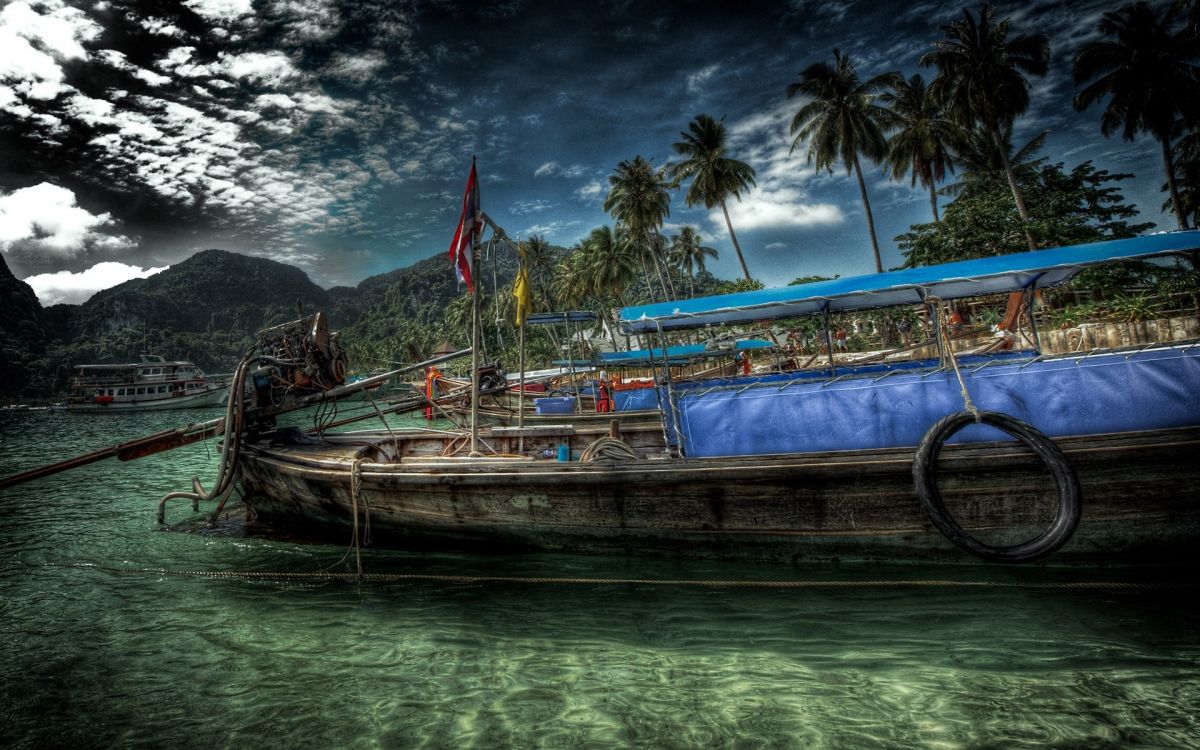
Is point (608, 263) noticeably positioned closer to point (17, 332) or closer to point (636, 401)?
point (636, 401)

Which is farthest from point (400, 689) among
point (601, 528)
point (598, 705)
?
point (601, 528)

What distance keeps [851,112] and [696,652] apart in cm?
3373

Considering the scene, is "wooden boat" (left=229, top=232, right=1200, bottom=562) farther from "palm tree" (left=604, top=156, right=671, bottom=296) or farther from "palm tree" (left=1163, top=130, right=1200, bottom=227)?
"palm tree" (left=1163, top=130, right=1200, bottom=227)

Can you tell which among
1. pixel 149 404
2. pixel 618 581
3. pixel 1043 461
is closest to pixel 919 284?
pixel 1043 461

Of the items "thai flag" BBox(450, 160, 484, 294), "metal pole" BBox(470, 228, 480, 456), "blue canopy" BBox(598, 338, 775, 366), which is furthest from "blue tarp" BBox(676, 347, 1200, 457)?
"blue canopy" BBox(598, 338, 775, 366)

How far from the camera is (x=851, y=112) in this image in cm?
2833

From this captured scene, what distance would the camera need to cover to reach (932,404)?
457cm

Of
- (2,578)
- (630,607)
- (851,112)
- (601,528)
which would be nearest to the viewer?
(630,607)

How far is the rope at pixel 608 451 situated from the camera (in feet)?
18.1

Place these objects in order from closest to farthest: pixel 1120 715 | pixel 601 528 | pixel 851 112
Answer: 1. pixel 1120 715
2. pixel 601 528
3. pixel 851 112

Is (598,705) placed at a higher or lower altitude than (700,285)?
lower

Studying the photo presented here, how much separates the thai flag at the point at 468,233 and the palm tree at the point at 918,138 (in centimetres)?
3633

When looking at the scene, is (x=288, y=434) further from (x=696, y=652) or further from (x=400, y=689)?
(x=696, y=652)

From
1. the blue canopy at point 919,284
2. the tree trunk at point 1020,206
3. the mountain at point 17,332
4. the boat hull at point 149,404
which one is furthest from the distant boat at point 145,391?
the tree trunk at point 1020,206
